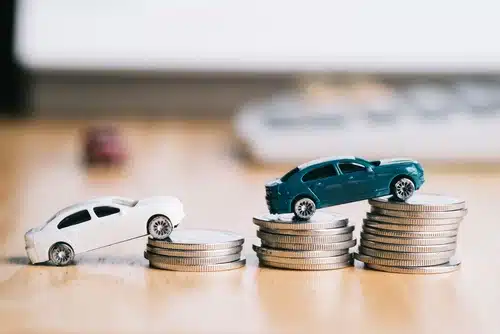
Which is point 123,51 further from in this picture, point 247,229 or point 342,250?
point 342,250

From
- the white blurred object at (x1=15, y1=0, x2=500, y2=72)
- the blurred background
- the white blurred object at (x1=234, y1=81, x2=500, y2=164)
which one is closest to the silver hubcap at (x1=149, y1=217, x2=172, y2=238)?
the white blurred object at (x1=234, y1=81, x2=500, y2=164)

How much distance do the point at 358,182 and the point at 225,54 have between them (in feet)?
5.91

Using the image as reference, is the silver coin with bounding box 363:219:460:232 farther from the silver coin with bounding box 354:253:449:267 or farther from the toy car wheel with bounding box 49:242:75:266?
the toy car wheel with bounding box 49:242:75:266

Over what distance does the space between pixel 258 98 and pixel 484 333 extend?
2317mm

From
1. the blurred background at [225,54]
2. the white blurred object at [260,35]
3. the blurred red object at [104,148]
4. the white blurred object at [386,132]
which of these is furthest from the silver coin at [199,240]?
the white blurred object at [260,35]

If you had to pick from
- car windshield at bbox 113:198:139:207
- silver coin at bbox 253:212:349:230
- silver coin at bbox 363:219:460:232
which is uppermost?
car windshield at bbox 113:198:139:207

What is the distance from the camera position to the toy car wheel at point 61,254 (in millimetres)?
1006

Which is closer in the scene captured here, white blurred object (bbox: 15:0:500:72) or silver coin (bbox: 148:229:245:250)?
silver coin (bbox: 148:229:245:250)

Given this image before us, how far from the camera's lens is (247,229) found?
3.98ft

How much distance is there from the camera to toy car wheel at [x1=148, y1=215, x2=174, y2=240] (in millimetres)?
1019

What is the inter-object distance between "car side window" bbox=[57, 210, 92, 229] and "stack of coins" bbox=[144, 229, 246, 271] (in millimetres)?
71

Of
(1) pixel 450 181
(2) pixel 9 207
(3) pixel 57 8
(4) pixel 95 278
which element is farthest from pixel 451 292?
(3) pixel 57 8

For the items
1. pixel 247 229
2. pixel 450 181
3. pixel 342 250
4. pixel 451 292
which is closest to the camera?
pixel 451 292

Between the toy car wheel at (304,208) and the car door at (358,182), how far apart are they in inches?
1.4
